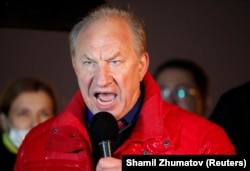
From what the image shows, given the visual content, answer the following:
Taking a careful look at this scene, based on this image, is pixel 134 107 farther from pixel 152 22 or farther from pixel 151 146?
pixel 152 22

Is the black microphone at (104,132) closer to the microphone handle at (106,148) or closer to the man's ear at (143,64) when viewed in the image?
the microphone handle at (106,148)

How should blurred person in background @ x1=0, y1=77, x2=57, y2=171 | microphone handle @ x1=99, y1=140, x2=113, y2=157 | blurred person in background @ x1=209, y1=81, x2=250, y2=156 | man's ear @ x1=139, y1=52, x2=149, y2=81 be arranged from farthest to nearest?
blurred person in background @ x1=0, y1=77, x2=57, y2=171 → blurred person in background @ x1=209, y1=81, x2=250, y2=156 → man's ear @ x1=139, y1=52, x2=149, y2=81 → microphone handle @ x1=99, y1=140, x2=113, y2=157

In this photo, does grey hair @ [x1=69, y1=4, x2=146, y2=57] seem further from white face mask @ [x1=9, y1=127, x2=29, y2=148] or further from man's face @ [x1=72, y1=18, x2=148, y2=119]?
white face mask @ [x1=9, y1=127, x2=29, y2=148]

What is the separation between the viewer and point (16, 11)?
91.4 inches

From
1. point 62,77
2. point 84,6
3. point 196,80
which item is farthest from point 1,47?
point 196,80

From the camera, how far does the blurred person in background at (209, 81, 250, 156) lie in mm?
1888

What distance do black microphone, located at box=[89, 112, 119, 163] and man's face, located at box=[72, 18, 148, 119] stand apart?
0.27 ft

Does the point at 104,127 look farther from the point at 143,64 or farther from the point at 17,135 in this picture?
the point at 17,135

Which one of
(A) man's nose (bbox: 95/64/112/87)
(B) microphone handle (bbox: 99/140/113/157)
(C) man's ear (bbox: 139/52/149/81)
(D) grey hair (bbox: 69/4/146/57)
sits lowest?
(B) microphone handle (bbox: 99/140/113/157)

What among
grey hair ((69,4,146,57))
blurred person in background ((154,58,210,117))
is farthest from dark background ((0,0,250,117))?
grey hair ((69,4,146,57))

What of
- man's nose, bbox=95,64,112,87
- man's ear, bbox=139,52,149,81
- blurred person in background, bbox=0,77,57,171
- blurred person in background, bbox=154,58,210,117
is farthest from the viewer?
blurred person in background, bbox=154,58,210,117

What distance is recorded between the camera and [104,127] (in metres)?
1.36

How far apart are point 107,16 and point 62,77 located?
1235 millimetres

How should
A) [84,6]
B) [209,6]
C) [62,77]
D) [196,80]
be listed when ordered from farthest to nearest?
[209,6] < [62,77] < [196,80] < [84,6]
